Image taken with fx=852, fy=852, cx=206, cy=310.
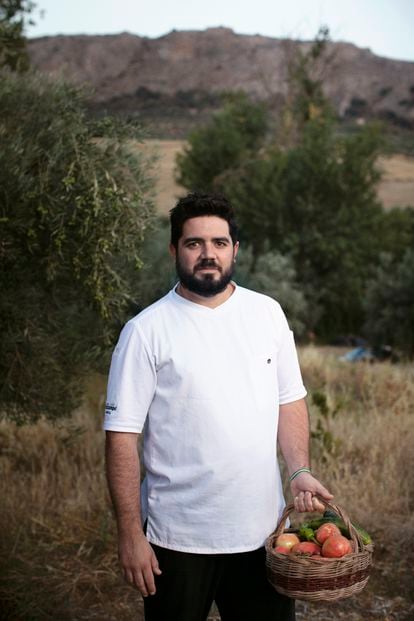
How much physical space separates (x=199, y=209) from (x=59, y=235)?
8.12 feet

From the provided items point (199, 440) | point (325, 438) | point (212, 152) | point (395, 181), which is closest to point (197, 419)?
point (199, 440)

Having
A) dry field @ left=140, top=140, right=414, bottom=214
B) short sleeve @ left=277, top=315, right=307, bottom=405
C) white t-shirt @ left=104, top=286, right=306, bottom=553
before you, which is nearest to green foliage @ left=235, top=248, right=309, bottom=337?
short sleeve @ left=277, top=315, right=307, bottom=405

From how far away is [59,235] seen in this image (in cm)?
526

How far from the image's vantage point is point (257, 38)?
3696 inches

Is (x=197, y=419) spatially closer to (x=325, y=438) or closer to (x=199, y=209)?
(x=199, y=209)

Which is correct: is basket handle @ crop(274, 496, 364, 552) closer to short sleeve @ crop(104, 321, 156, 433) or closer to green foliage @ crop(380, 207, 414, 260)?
short sleeve @ crop(104, 321, 156, 433)

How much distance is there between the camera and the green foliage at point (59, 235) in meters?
5.39

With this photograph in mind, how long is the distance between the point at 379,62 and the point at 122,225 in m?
94.7

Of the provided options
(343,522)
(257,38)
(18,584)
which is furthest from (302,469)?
(257,38)

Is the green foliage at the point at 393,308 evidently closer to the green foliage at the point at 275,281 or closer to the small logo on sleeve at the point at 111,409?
the green foliage at the point at 275,281

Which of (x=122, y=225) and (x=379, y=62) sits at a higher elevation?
(x=379, y=62)

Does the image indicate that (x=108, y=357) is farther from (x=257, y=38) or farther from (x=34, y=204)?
(x=257, y=38)

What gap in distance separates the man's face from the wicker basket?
895mm

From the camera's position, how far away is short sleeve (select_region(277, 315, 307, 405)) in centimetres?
304
